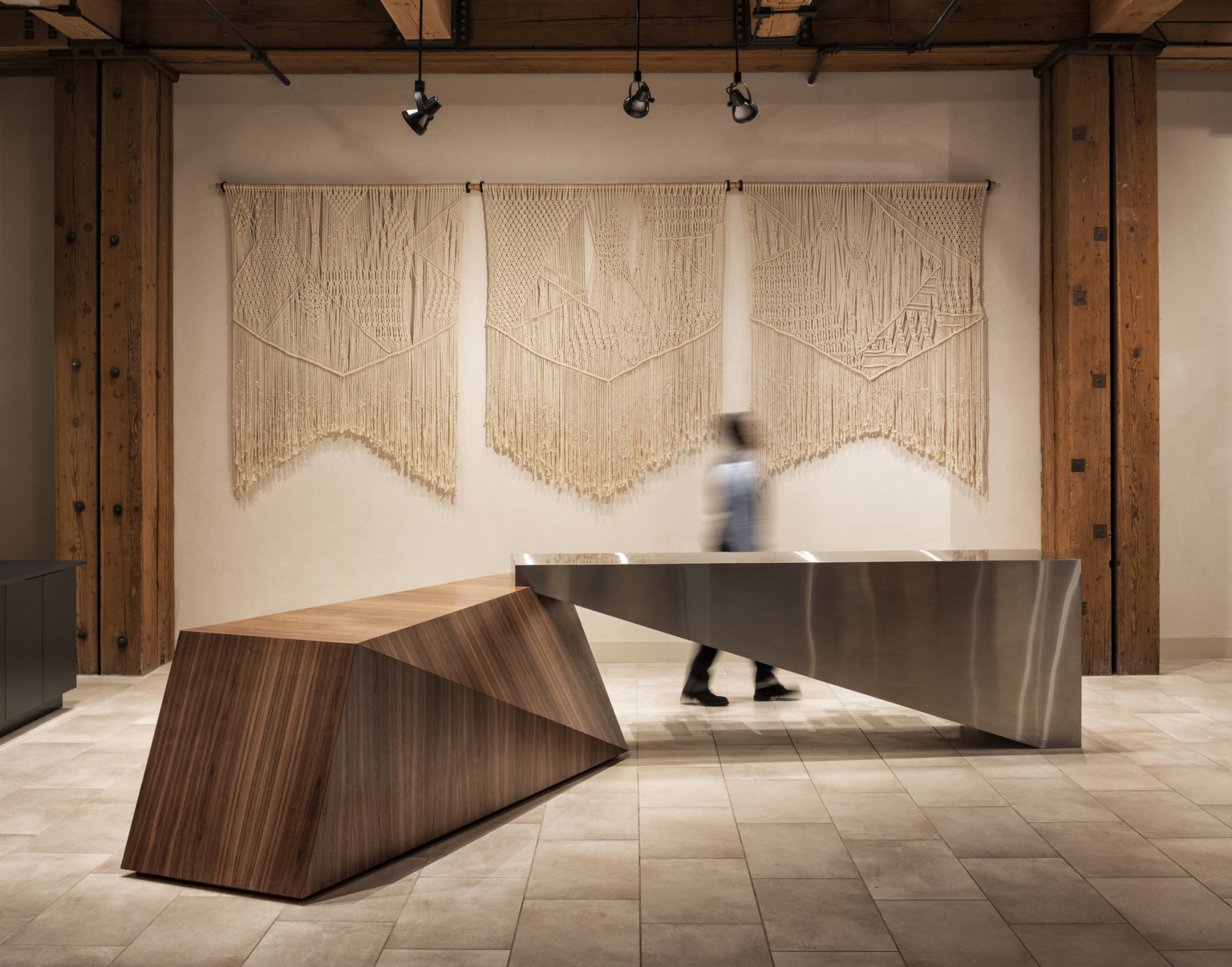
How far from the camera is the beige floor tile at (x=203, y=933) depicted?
2051 millimetres

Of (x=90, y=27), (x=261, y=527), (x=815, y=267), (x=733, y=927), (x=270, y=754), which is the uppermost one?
(x=90, y=27)

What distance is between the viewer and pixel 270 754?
2412 millimetres

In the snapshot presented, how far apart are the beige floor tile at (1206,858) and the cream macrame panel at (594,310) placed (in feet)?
9.83

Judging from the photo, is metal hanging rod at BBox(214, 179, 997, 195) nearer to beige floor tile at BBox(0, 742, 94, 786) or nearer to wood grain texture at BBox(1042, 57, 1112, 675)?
wood grain texture at BBox(1042, 57, 1112, 675)

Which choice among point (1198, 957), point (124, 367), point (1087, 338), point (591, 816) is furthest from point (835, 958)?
point (124, 367)

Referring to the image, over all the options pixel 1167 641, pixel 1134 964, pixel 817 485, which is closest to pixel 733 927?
pixel 1134 964

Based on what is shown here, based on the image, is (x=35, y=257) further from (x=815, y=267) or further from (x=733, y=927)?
(x=733, y=927)

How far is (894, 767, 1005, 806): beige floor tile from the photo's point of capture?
9.98ft

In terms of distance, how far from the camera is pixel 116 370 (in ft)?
15.6

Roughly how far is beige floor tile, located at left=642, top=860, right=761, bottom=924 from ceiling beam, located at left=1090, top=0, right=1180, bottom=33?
447 cm

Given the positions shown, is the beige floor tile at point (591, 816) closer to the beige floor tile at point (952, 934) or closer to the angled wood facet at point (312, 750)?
the angled wood facet at point (312, 750)

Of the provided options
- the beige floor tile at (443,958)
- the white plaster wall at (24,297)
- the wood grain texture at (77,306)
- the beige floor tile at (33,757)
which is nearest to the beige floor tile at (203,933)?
the beige floor tile at (443,958)

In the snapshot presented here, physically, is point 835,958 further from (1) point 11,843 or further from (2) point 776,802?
(1) point 11,843

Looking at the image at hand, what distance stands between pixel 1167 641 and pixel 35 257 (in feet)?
22.3
